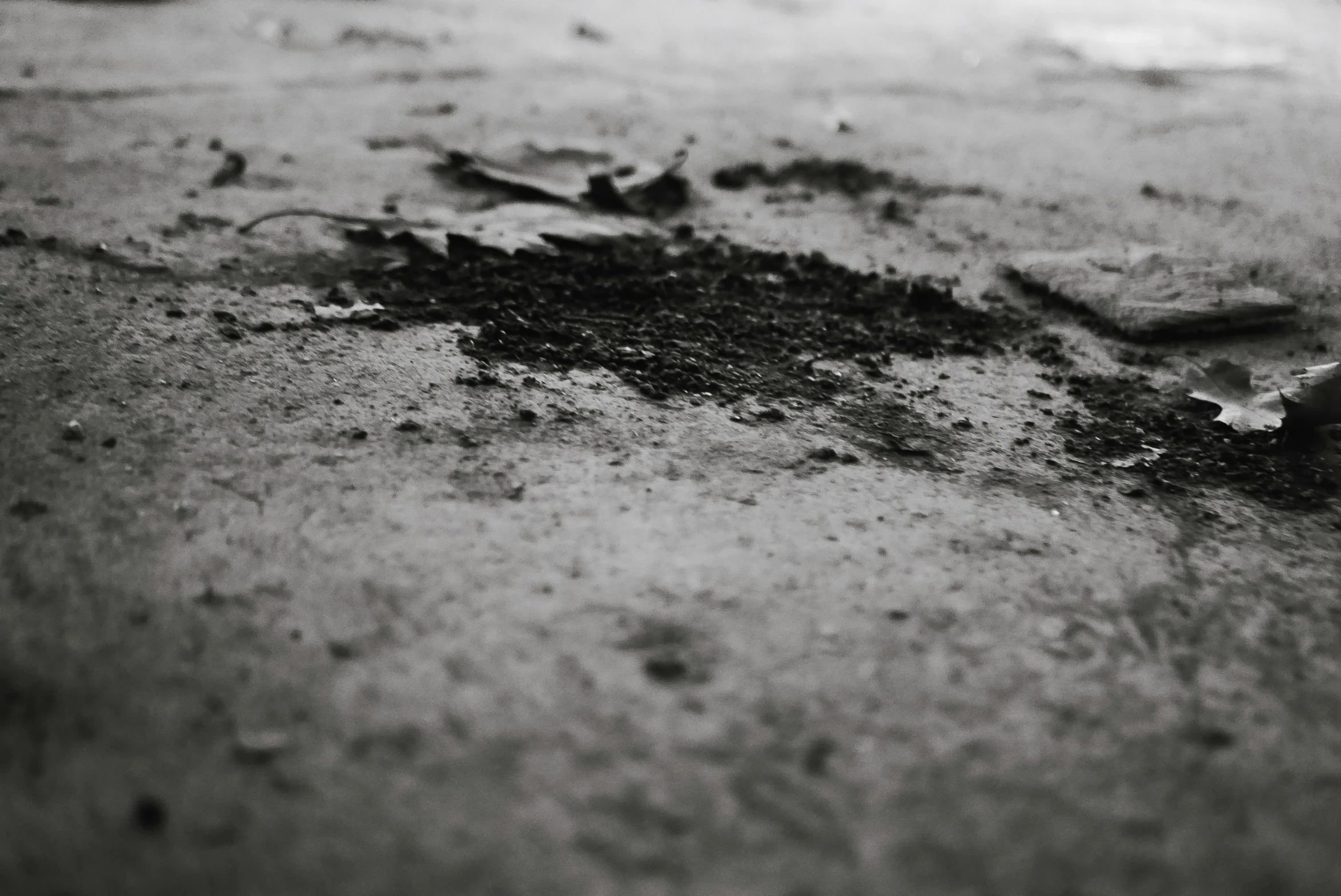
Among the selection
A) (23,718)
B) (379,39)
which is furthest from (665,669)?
(379,39)

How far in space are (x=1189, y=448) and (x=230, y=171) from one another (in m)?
2.07

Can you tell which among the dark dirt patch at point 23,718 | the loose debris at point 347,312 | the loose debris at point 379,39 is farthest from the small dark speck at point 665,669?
the loose debris at point 379,39

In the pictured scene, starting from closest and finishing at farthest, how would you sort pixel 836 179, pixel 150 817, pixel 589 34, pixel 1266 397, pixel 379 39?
pixel 150 817
pixel 1266 397
pixel 836 179
pixel 379 39
pixel 589 34

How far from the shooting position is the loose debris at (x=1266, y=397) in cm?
134

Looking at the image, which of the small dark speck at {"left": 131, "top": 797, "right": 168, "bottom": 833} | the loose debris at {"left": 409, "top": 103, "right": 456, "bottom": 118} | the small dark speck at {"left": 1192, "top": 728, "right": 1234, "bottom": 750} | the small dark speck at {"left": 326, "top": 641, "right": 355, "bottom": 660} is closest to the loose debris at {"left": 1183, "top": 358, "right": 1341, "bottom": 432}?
the small dark speck at {"left": 1192, "top": 728, "right": 1234, "bottom": 750}

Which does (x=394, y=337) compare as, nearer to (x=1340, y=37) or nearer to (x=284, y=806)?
(x=284, y=806)

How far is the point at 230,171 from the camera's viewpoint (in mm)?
2199

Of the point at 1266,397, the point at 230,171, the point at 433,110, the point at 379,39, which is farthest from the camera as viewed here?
the point at 379,39

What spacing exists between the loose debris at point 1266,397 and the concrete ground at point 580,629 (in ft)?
0.23

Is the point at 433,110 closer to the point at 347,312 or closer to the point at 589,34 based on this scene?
the point at 589,34

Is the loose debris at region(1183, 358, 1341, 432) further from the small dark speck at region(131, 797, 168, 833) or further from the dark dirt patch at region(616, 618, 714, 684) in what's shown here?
the small dark speck at region(131, 797, 168, 833)

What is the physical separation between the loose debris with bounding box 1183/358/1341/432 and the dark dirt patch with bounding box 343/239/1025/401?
333mm

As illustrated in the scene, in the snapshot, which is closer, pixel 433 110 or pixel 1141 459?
pixel 1141 459

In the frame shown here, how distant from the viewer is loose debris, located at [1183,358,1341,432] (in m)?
1.34
